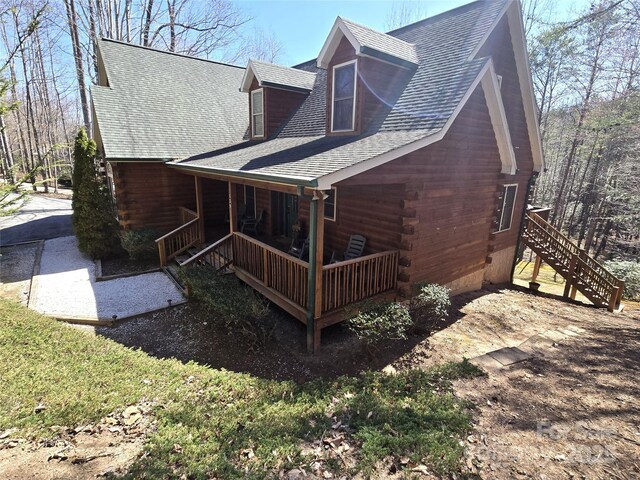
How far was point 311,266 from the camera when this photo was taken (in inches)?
238

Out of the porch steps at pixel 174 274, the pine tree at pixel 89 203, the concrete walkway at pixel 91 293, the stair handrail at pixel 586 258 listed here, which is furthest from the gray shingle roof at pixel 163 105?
the stair handrail at pixel 586 258

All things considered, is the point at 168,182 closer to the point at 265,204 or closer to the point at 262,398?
the point at 265,204

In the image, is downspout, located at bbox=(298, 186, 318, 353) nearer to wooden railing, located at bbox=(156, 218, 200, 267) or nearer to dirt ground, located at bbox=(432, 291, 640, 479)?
dirt ground, located at bbox=(432, 291, 640, 479)

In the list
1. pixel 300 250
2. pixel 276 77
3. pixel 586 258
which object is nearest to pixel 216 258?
pixel 300 250

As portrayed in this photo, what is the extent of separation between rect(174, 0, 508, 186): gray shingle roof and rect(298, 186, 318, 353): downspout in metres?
0.49

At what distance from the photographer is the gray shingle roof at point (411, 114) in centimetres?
636

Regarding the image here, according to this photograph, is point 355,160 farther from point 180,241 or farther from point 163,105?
point 163,105

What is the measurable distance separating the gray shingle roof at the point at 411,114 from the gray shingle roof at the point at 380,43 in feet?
1.17

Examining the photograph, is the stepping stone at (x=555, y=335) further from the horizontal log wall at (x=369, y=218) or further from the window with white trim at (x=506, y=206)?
the window with white trim at (x=506, y=206)

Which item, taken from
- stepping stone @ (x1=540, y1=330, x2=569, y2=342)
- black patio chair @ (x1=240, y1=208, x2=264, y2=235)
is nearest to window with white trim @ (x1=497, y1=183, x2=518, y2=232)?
stepping stone @ (x1=540, y1=330, x2=569, y2=342)

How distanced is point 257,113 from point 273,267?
735cm

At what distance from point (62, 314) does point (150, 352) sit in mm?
2819

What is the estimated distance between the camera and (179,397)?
4523 millimetres

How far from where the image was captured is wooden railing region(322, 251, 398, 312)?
6418 mm
